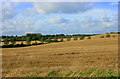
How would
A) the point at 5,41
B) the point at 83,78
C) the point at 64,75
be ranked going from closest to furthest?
the point at 83,78
the point at 64,75
the point at 5,41

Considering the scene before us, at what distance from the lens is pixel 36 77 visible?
8.51 metres

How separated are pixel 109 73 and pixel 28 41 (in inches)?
2952

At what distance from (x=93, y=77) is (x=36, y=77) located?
2.56 metres

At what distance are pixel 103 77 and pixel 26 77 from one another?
3.49 m

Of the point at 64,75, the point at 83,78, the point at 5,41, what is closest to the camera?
the point at 83,78

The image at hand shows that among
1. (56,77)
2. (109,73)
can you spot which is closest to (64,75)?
(56,77)

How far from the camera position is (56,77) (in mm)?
8492

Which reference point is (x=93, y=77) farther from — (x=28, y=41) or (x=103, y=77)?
(x=28, y=41)

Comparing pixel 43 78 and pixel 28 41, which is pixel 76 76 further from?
pixel 28 41

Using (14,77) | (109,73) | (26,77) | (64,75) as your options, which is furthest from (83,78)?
(14,77)

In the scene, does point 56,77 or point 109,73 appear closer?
point 56,77

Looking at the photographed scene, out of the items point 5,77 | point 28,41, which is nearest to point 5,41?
point 28,41

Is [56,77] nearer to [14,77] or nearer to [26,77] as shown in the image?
[26,77]

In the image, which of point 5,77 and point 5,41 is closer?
point 5,77
